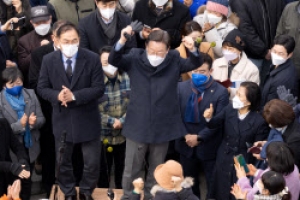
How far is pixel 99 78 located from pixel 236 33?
6.79 ft

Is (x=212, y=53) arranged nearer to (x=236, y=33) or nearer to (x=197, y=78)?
(x=236, y=33)

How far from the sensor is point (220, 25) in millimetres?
8266

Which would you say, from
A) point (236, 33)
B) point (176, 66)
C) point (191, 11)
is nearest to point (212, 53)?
point (236, 33)

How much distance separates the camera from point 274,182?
5.42m

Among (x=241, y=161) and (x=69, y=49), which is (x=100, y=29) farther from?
(x=241, y=161)

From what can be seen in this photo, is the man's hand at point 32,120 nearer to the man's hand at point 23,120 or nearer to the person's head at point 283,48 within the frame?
the man's hand at point 23,120

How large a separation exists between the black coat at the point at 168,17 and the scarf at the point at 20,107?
204 centimetres

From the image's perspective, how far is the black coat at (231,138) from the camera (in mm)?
6629

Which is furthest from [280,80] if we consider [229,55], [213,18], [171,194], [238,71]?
[171,194]

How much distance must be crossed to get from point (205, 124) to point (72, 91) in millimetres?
1625

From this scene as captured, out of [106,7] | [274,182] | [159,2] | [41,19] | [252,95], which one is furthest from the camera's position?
[159,2]

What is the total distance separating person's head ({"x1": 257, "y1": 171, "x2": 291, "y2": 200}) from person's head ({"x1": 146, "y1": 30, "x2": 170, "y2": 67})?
1.64 metres

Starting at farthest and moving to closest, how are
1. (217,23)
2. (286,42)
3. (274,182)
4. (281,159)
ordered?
(217,23) → (286,42) → (281,159) → (274,182)

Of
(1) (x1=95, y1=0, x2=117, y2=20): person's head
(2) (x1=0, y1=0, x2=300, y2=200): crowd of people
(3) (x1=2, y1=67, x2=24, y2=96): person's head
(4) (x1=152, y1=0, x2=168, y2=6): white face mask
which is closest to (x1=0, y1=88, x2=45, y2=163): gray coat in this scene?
(2) (x1=0, y1=0, x2=300, y2=200): crowd of people
